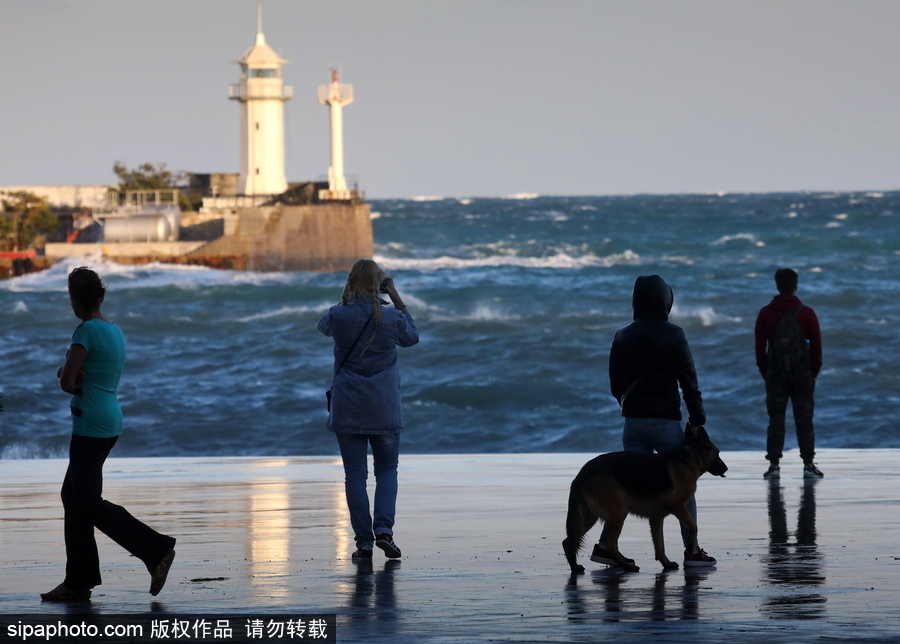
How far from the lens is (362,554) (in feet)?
24.9

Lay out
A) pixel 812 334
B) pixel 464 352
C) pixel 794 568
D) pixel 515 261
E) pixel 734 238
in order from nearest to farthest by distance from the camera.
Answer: pixel 794 568 → pixel 812 334 → pixel 464 352 → pixel 515 261 → pixel 734 238

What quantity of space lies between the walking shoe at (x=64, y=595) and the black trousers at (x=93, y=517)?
0.38 ft


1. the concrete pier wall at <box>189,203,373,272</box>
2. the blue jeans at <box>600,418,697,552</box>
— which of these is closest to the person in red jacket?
the blue jeans at <box>600,418,697,552</box>

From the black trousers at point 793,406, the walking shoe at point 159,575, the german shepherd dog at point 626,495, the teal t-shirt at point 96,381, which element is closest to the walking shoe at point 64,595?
the walking shoe at point 159,575

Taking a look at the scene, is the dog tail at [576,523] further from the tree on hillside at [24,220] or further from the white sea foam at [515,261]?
the tree on hillside at [24,220]

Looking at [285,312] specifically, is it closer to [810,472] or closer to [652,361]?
[810,472]

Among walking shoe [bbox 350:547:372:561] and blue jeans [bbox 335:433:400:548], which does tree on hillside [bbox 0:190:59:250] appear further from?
walking shoe [bbox 350:547:372:561]

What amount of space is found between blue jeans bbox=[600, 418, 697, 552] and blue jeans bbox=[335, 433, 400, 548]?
1288mm

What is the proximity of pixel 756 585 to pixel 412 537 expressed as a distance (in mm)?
2524

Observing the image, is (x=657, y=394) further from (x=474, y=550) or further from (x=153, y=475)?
(x=153, y=475)

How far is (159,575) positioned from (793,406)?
6.75 meters

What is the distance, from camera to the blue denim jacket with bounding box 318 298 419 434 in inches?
302

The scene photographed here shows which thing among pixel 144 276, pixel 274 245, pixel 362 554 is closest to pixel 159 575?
pixel 362 554

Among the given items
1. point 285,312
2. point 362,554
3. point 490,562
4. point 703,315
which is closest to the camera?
point 490,562
